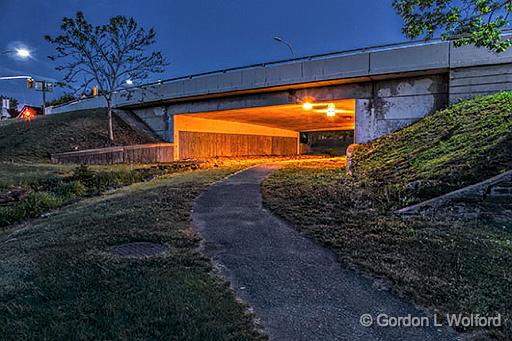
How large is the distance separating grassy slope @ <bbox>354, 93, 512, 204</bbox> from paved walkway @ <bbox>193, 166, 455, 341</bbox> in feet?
11.0

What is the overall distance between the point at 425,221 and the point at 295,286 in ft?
11.2

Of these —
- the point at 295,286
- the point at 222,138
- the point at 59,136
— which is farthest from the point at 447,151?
the point at 59,136

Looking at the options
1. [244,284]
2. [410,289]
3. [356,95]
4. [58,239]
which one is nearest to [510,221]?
[410,289]

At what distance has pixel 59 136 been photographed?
20047 millimetres

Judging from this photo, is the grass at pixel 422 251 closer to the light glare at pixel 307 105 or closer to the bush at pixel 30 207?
the bush at pixel 30 207

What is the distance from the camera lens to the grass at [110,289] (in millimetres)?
2846

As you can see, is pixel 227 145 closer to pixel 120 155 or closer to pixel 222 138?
pixel 222 138

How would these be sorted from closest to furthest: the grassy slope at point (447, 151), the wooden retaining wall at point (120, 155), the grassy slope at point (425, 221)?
the grassy slope at point (425, 221), the grassy slope at point (447, 151), the wooden retaining wall at point (120, 155)

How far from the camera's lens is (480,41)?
7.46 meters

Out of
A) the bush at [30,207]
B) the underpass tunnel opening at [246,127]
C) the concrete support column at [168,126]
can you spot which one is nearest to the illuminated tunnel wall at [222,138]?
the underpass tunnel opening at [246,127]

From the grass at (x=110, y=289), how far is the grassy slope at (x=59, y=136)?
46.2 ft

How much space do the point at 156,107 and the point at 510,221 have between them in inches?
894

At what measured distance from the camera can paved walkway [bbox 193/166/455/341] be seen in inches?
120

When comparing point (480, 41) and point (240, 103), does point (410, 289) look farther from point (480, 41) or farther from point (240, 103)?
point (240, 103)
